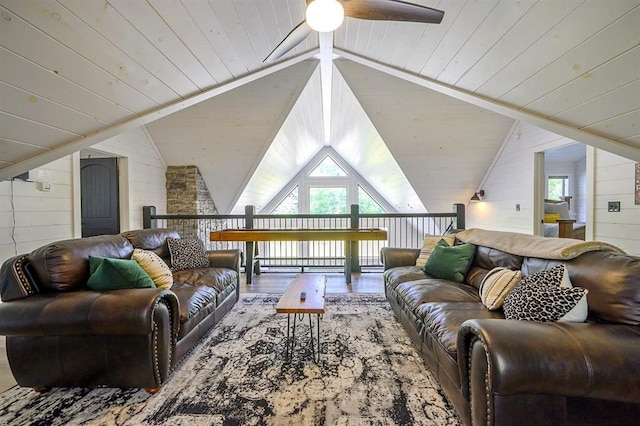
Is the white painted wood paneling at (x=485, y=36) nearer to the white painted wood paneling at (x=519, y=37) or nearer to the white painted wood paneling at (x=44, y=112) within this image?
the white painted wood paneling at (x=519, y=37)

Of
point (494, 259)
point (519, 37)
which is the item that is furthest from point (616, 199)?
point (519, 37)

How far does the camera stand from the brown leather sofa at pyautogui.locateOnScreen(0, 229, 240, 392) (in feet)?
5.35

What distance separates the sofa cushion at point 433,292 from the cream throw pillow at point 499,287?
19 cm

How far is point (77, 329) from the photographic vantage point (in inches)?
64.4

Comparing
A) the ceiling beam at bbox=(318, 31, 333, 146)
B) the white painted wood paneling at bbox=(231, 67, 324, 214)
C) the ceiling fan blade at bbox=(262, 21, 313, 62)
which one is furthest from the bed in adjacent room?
the ceiling fan blade at bbox=(262, 21, 313, 62)

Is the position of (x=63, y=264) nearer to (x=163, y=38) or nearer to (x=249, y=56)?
(x=163, y=38)

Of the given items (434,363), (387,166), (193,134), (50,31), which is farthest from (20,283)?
(387,166)

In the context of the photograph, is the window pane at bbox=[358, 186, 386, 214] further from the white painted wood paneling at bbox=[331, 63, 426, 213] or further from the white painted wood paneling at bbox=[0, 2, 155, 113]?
the white painted wood paneling at bbox=[0, 2, 155, 113]

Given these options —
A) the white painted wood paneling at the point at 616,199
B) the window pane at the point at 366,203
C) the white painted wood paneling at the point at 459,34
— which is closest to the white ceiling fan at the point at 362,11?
the white painted wood paneling at the point at 459,34

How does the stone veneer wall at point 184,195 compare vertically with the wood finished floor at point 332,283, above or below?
above

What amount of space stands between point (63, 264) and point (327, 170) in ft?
24.7

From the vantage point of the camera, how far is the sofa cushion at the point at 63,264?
184cm

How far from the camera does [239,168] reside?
550 cm

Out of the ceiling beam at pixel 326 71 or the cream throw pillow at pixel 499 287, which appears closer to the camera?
the cream throw pillow at pixel 499 287
